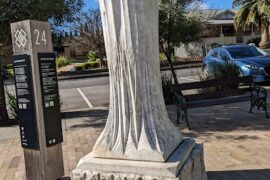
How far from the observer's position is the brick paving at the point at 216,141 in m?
5.43

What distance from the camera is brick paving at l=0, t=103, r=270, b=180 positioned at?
5430 mm

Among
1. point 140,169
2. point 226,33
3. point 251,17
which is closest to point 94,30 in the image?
point 251,17

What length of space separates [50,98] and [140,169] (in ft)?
5.49

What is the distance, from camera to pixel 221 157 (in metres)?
5.90

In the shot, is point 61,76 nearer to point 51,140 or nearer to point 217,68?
point 217,68

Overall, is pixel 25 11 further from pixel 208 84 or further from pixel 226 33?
pixel 226 33

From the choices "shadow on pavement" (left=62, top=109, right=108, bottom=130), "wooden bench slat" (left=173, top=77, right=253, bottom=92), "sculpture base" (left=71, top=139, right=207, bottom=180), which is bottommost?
"shadow on pavement" (left=62, top=109, right=108, bottom=130)

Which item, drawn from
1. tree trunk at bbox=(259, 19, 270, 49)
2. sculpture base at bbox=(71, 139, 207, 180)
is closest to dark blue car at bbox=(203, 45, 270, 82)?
sculpture base at bbox=(71, 139, 207, 180)

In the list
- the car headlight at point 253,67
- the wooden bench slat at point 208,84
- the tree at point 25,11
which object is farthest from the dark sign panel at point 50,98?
the car headlight at point 253,67

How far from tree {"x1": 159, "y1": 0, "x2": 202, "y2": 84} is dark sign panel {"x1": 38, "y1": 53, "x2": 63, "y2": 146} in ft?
A: 24.7

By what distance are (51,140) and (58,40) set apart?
21.4 feet

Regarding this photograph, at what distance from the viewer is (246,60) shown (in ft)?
A: 47.2

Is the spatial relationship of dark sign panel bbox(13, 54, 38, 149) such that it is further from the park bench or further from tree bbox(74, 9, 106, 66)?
tree bbox(74, 9, 106, 66)

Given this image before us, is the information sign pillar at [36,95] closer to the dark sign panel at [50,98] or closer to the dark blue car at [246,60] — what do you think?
the dark sign panel at [50,98]
